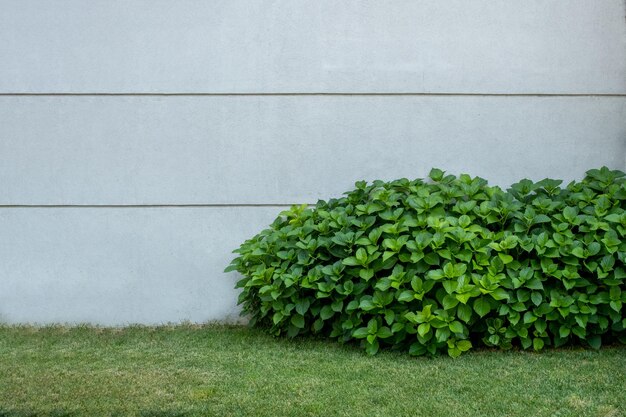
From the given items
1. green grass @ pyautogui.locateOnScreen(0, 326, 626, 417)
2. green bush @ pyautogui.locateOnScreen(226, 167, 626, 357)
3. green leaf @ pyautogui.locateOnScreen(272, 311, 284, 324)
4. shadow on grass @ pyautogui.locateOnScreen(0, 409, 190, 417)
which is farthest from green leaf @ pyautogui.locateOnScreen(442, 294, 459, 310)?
shadow on grass @ pyautogui.locateOnScreen(0, 409, 190, 417)

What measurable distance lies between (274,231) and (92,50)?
6.45 feet

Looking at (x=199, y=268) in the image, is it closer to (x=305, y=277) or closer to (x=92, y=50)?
(x=305, y=277)

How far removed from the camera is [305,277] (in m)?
5.17

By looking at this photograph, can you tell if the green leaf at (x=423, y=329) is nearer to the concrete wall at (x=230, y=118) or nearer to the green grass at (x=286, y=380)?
the green grass at (x=286, y=380)

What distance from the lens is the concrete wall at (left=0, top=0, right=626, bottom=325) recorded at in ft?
19.2

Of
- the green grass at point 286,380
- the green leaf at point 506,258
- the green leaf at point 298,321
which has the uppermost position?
the green leaf at point 506,258

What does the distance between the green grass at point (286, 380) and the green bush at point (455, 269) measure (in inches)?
6.7

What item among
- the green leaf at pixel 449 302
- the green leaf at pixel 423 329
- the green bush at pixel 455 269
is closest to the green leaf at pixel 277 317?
the green bush at pixel 455 269

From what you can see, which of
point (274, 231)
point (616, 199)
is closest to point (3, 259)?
point (274, 231)

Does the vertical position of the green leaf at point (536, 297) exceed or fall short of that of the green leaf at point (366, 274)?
it falls short

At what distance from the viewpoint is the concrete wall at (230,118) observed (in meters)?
5.86

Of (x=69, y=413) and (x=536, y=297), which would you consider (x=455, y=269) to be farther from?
(x=69, y=413)

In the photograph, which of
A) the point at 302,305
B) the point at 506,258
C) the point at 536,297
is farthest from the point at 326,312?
the point at 536,297

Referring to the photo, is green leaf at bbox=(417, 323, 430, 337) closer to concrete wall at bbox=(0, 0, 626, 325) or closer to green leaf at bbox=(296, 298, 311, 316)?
green leaf at bbox=(296, 298, 311, 316)
